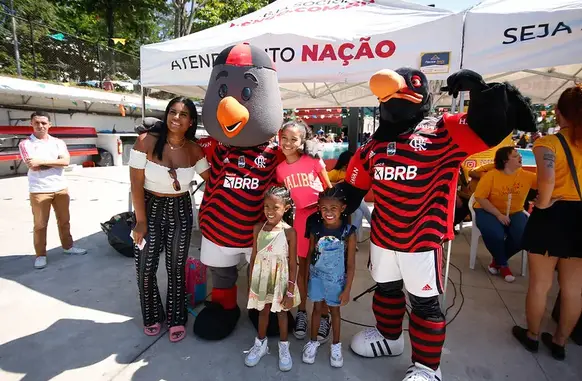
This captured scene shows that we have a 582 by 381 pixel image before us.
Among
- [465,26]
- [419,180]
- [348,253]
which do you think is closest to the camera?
[419,180]

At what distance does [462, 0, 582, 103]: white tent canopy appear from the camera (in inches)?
93.6

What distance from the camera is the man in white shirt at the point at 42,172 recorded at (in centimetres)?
352

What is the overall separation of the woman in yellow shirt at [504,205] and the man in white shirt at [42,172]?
455 cm

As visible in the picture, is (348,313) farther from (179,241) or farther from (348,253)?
(179,241)

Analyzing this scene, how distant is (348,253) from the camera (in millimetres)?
2211

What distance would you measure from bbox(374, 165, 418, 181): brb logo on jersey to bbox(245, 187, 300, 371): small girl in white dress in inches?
23.0

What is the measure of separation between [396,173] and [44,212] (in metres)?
3.64

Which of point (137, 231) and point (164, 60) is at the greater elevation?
point (164, 60)

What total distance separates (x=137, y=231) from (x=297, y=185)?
44.3 inches

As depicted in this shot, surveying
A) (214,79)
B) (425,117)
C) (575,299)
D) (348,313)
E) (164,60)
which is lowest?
(348,313)

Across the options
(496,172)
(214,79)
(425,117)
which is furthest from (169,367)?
(496,172)

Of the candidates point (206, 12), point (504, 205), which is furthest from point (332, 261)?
point (206, 12)

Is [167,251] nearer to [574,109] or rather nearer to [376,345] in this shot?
[376,345]

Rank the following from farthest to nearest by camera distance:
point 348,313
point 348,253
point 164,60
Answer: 1. point 164,60
2. point 348,313
3. point 348,253
